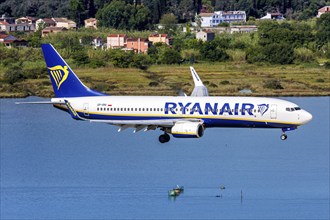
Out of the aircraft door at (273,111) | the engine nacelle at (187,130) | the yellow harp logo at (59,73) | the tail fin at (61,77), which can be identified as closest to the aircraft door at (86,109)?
the tail fin at (61,77)

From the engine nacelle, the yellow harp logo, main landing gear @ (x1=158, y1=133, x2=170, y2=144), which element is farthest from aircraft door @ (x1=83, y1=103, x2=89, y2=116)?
the engine nacelle

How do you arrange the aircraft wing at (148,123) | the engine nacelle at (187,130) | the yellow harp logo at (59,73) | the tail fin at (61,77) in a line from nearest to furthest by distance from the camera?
the engine nacelle at (187,130) → the aircraft wing at (148,123) → the tail fin at (61,77) → the yellow harp logo at (59,73)

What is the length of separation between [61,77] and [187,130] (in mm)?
21196

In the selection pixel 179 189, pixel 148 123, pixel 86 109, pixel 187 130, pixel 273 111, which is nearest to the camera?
pixel 187 130

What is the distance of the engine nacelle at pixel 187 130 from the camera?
5187 inches

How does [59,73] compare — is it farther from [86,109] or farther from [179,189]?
[179,189]

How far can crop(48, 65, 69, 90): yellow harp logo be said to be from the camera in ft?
476

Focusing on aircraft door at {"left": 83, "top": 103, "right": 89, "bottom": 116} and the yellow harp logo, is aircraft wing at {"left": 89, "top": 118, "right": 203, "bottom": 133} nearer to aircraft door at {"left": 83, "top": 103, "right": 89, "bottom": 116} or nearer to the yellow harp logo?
aircraft door at {"left": 83, "top": 103, "right": 89, "bottom": 116}

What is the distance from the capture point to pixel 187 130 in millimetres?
132250

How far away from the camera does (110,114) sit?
457 feet

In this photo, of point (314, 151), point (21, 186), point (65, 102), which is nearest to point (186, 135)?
point (65, 102)

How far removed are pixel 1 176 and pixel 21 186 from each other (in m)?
8.73

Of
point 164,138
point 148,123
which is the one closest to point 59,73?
point 148,123

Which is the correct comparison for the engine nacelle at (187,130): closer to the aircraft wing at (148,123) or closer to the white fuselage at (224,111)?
the aircraft wing at (148,123)
